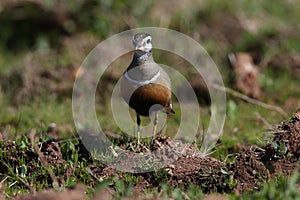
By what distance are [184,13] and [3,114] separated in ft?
11.8

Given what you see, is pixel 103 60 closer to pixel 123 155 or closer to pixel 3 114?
pixel 3 114

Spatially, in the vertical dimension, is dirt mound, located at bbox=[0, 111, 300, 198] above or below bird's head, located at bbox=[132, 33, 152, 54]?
below

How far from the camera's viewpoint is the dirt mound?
16.6 ft

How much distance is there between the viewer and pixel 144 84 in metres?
5.77

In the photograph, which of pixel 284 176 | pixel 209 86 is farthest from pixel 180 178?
pixel 209 86

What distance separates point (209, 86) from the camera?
837 centimetres

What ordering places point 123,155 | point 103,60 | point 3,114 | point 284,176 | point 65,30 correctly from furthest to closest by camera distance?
1. point 65,30
2. point 103,60
3. point 3,114
4. point 123,155
5. point 284,176

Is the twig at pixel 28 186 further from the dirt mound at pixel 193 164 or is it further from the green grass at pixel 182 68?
the dirt mound at pixel 193 164

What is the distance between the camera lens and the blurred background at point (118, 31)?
8492 millimetres

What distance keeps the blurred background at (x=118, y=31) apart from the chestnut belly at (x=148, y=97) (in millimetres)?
1992

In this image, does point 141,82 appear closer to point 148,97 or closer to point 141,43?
point 148,97

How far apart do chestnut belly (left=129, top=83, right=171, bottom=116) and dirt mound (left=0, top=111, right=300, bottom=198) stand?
1.29ft

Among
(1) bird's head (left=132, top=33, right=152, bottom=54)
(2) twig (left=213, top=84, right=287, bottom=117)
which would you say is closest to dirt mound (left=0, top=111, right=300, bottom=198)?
(1) bird's head (left=132, top=33, right=152, bottom=54)

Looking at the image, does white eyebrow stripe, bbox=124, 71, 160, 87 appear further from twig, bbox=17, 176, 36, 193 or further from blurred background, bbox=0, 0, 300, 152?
blurred background, bbox=0, 0, 300, 152
